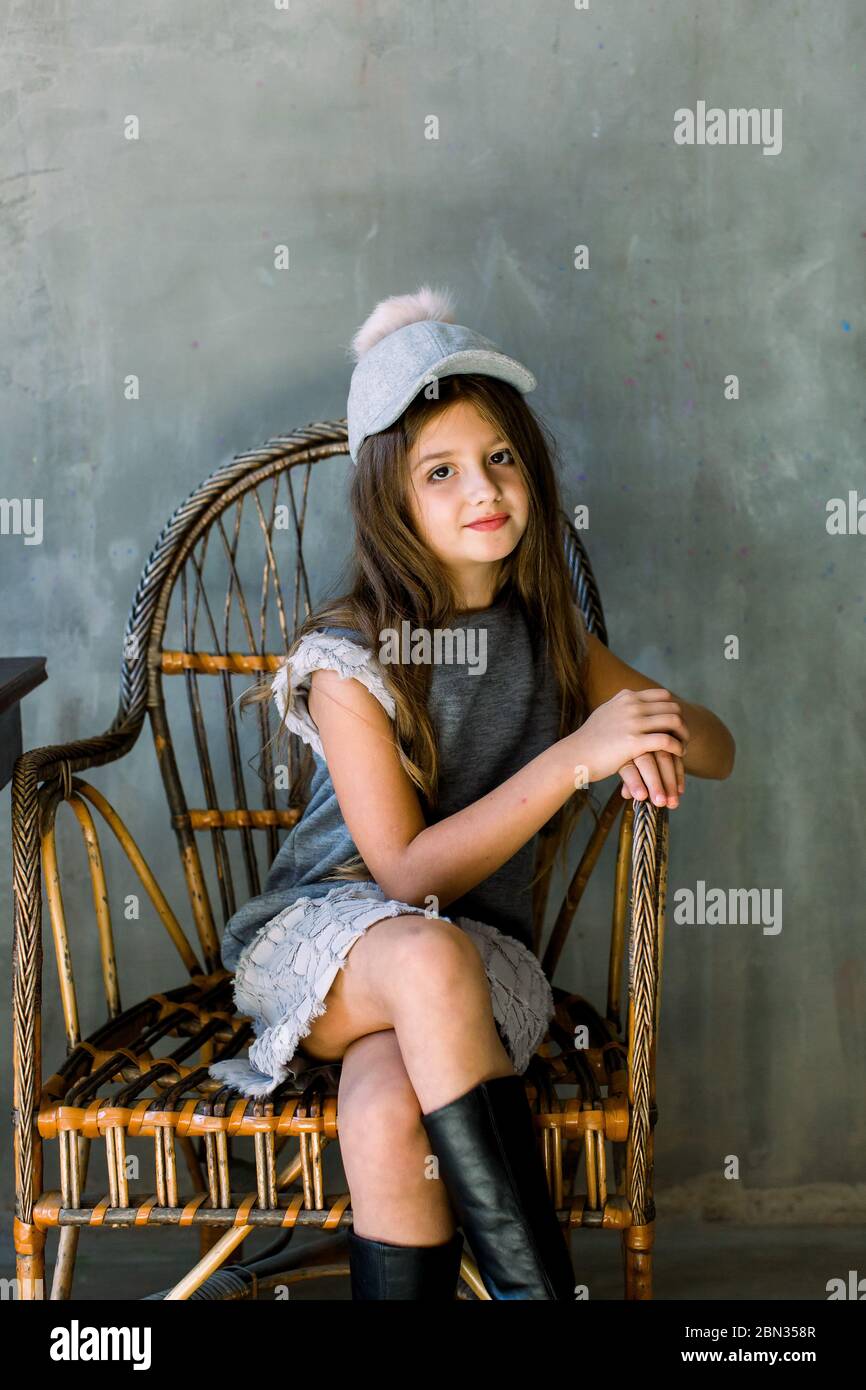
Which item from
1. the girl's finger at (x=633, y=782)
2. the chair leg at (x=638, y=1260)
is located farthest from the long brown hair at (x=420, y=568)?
the chair leg at (x=638, y=1260)

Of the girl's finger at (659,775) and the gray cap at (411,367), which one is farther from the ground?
the gray cap at (411,367)

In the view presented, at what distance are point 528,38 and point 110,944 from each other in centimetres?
127

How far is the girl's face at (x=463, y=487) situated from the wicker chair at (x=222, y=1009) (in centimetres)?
26

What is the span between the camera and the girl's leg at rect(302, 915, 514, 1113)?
1.16m

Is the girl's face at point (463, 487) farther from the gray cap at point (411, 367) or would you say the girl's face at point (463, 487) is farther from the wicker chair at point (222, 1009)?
the wicker chair at point (222, 1009)

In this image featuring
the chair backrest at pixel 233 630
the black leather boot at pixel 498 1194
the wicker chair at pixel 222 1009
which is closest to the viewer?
the black leather boot at pixel 498 1194

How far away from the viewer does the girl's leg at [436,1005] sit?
1.16 m

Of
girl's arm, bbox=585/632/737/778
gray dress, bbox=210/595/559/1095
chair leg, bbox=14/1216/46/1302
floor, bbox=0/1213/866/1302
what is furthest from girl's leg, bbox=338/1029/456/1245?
floor, bbox=0/1213/866/1302

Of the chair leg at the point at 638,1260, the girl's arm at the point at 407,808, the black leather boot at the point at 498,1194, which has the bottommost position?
the chair leg at the point at 638,1260

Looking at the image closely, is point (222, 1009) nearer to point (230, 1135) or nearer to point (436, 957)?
point (230, 1135)

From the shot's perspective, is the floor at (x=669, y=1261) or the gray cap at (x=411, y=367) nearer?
the gray cap at (x=411, y=367)

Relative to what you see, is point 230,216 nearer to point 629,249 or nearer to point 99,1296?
point 629,249
